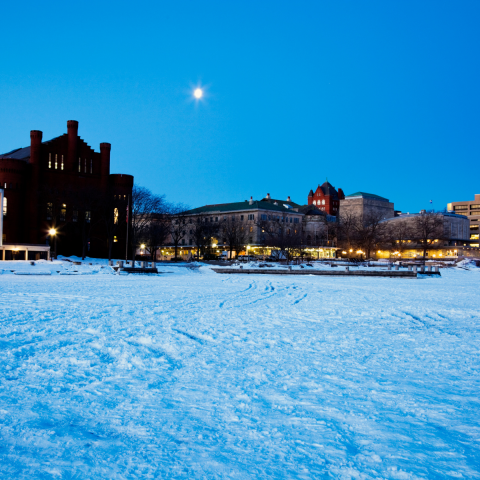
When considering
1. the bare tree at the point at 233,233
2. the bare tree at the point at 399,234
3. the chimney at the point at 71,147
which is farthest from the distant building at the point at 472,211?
the chimney at the point at 71,147

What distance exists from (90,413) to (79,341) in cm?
436

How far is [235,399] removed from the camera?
20.7ft

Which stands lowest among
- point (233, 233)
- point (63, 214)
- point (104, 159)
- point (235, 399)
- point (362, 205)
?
point (235, 399)

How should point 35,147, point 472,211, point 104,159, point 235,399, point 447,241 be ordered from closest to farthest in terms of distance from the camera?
point 235,399 < point 35,147 < point 104,159 < point 447,241 < point 472,211

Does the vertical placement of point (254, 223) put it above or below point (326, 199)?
below

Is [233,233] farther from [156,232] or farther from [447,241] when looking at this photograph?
[447,241]

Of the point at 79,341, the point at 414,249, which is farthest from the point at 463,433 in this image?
the point at 414,249

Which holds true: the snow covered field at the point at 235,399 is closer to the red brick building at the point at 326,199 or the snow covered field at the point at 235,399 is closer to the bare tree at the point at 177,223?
the bare tree at the point at 177,223

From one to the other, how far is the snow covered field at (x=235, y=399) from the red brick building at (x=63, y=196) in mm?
53503

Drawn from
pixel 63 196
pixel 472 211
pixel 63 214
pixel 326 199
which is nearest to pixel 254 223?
pixel 63 214

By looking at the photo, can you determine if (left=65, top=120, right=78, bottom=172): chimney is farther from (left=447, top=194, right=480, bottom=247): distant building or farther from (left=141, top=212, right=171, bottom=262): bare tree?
(left=447, top=194, right=480, bottom=247): distant building

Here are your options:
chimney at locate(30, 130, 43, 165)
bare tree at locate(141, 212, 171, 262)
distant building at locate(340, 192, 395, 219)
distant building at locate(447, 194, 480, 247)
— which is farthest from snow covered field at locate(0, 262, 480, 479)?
distant building at locate(447, 194, 480, 247)

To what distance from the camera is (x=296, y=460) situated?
14.9 feet

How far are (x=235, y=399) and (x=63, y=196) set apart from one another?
209 ft
